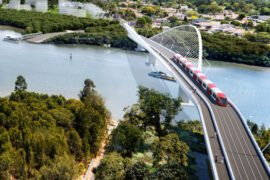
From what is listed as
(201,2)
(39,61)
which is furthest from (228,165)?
(201,2)

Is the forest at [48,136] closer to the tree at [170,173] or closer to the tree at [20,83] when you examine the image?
the tree at [20,83]

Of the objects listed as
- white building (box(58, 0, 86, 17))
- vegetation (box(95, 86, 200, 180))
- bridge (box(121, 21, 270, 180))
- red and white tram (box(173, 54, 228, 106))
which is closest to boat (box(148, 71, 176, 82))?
red and white tram (box(173, 54, 228, 106))

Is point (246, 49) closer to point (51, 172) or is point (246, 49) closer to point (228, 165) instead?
point (228, 165)

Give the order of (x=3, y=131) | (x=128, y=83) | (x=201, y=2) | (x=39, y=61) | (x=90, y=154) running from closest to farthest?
1. (x=3, y=131)
2. (x=90, y=154)
3. (x=128, y=83)
4. (x=39, y=61)
5. (x=201, y=2)

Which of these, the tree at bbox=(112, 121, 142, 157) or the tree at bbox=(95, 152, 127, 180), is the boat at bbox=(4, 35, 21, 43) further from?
the tree at bbox=(95, 152, 127, 180)

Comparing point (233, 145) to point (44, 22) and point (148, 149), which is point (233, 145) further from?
point (44, 22)

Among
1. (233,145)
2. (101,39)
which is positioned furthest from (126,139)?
(101,39)
